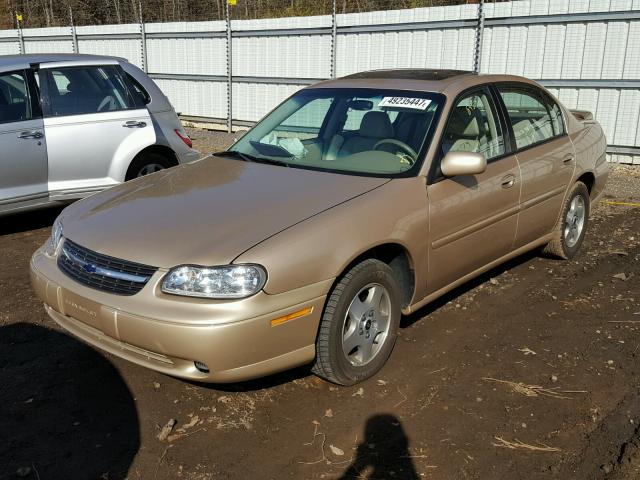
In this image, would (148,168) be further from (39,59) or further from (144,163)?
(39,59)

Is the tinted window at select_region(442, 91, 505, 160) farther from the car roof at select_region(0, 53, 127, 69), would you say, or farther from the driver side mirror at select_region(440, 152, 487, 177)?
the car roof at select_region(0, 53, 127, 69)

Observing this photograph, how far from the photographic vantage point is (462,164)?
3.83 m

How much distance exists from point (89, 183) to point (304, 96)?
281 centimetres

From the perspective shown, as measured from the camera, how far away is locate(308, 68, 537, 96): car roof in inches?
170

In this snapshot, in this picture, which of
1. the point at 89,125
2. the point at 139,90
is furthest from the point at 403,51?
the point at 89,125

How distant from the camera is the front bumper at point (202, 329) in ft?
9.71

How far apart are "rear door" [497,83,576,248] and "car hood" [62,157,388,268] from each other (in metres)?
1.50

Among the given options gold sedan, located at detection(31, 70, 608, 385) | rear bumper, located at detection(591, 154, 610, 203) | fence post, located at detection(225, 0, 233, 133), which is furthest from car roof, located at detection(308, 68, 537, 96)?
fence post, located at detection(225, 0, 233, 133)

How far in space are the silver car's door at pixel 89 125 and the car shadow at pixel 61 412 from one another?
2.59 meters

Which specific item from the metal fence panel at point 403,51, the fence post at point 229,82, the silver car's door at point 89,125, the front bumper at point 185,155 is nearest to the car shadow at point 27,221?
the silver car's door at point 89,125

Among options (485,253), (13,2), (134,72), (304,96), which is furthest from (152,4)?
(485,253)

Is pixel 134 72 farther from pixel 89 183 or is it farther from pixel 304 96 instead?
pixel 304 96

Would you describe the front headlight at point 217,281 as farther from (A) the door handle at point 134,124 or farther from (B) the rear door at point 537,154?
(A) the door handle at point 134,124

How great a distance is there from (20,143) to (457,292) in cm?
428
